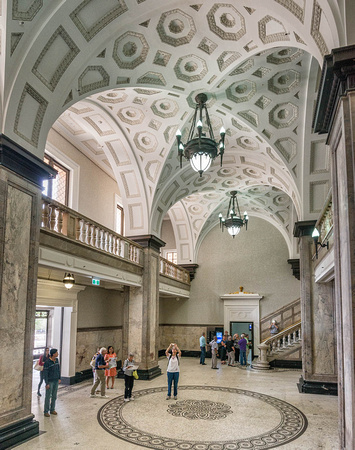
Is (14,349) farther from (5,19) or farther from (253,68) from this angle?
(253,68)

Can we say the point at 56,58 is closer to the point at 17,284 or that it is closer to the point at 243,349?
the point at 17,284

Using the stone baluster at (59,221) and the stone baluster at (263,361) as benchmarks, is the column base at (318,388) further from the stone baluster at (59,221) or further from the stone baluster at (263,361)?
the stone baluster at (59,221)

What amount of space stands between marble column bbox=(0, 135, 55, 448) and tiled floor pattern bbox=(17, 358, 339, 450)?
0.55 meters

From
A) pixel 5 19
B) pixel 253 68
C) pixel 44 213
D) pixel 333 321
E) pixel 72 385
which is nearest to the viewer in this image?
pixel 5 19

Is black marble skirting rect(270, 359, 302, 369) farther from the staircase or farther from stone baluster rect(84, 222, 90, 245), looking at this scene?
stone baluster rect(84, 222, 90, 245)

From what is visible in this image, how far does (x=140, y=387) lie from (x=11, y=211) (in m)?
7.13

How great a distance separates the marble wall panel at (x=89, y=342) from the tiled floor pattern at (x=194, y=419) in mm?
972

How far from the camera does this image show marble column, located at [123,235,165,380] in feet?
41.7

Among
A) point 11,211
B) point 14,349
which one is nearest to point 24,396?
point 14,349

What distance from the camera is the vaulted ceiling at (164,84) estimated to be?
255 inches

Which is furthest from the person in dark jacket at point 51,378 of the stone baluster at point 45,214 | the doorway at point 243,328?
the doorway at point 243,328

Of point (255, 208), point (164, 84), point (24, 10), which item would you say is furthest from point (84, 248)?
point (255, 208)

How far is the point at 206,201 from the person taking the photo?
62.1 feet

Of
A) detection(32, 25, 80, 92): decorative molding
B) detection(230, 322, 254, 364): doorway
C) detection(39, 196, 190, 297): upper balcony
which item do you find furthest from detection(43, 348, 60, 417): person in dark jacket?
detection(230, 322, 254, 364): doorway
